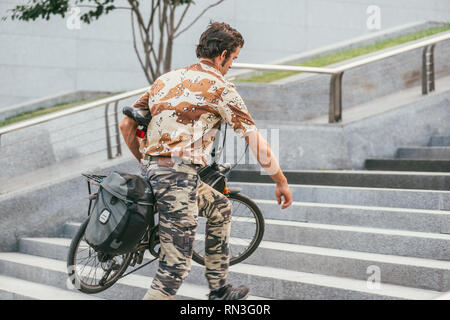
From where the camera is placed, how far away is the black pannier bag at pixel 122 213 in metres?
3.53

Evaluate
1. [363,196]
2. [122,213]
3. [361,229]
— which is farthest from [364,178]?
[122,213]

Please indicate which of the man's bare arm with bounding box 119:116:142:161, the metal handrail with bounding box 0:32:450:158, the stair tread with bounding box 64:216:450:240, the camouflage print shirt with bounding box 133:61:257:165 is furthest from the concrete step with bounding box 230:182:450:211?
the man's bare arm with bounding box 119:116:142:161

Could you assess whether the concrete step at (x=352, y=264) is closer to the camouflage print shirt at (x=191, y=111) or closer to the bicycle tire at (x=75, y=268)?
the bicycle tire at (x=75, y=268)

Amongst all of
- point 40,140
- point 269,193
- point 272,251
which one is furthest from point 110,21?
point 272,251

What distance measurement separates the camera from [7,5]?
13.5 meters

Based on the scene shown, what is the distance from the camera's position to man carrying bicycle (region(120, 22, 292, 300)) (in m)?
3.46

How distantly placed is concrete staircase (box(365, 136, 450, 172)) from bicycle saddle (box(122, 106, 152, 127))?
13.5ft

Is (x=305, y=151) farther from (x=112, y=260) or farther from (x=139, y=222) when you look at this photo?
(x=139, y=222)

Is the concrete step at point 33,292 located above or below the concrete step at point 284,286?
below

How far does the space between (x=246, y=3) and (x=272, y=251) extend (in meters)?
11.6

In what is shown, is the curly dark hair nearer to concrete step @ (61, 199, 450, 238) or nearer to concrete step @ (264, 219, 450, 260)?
concrete step @ (61, 199, 450, 238)

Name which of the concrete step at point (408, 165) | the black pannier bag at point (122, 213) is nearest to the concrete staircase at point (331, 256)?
the concrete step at point (408, 165)

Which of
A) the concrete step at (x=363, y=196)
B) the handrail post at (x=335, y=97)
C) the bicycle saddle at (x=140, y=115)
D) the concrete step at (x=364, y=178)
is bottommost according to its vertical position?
the concrete step at (x=363, y=196)

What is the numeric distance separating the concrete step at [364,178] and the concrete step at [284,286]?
1833 mm
